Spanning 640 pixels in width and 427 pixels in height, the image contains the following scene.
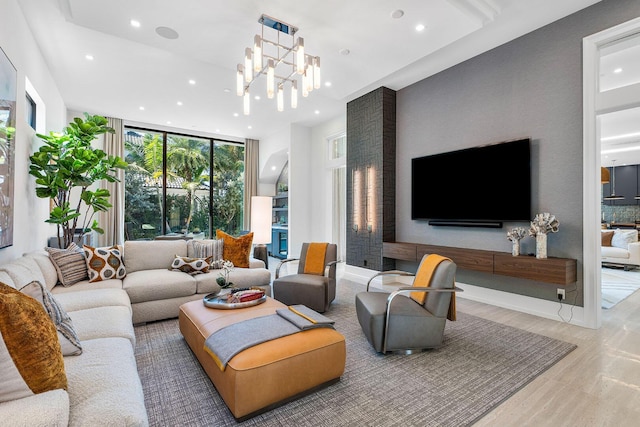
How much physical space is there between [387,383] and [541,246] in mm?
2470

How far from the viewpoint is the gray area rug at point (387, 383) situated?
1.78 metres

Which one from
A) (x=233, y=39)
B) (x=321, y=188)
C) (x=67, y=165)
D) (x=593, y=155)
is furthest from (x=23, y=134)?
(x=593, y=155)

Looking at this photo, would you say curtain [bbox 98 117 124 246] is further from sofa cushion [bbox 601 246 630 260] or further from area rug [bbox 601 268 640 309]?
sofa cushion [bbox 601 246 630 260]

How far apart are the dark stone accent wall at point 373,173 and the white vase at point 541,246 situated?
219 cm

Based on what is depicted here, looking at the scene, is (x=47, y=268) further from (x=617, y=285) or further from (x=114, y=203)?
(x=617, y=285)

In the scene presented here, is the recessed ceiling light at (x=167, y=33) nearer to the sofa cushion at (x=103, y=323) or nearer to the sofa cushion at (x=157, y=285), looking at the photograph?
the sofa cushion at (x=157, y=285)

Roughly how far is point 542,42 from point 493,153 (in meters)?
1.34

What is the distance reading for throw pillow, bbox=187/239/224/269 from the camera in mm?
4086

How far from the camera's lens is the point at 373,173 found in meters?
5.31

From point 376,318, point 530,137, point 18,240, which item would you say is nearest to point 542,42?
point 530,137

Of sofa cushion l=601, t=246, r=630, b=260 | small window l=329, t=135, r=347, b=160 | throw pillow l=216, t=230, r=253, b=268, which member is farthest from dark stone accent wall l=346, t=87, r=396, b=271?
sofa cushion l=601, t=246, r=630, b=260

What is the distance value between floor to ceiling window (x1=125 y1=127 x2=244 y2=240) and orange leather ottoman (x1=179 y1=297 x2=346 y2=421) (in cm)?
606

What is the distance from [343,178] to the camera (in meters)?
7.61

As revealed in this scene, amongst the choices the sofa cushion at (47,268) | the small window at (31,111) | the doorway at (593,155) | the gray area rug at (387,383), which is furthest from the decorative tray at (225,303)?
the small window at (31,111)
